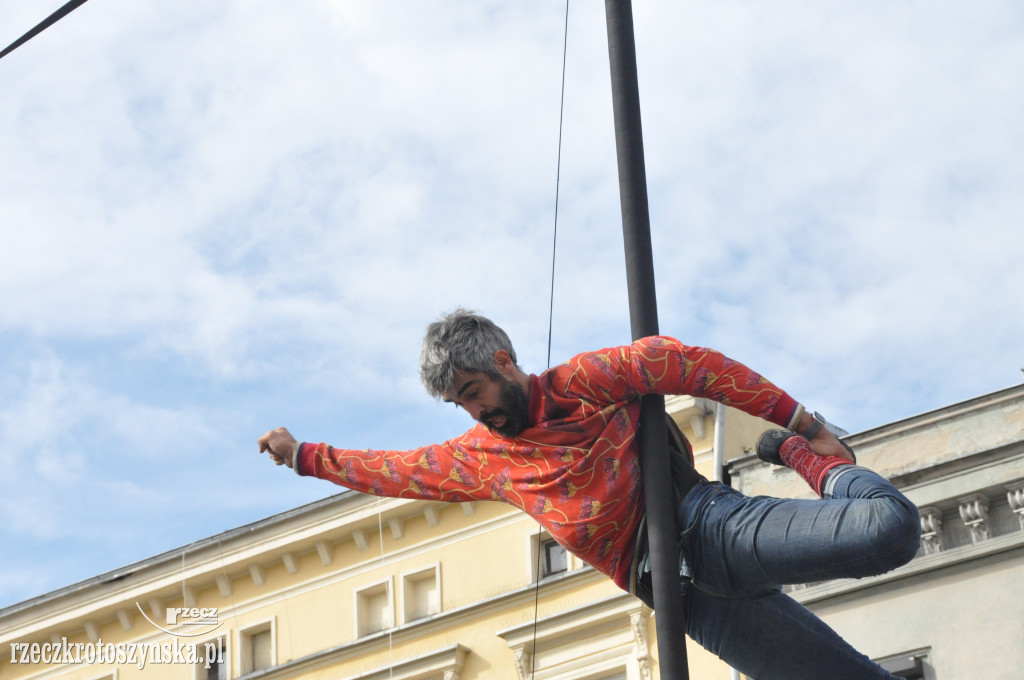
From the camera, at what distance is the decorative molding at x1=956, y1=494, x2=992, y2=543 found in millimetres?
15758

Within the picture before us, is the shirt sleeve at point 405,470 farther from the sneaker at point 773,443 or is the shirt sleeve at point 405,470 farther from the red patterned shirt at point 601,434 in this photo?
the sneaker at point 773,443

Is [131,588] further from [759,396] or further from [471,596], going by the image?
[759,396]

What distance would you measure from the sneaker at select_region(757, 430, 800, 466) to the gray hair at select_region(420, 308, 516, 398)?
2.69 feet

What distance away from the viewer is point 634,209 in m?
4.73

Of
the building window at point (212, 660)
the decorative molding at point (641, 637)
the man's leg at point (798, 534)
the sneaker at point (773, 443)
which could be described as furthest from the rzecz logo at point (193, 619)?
the man's leg at point (798, 534)

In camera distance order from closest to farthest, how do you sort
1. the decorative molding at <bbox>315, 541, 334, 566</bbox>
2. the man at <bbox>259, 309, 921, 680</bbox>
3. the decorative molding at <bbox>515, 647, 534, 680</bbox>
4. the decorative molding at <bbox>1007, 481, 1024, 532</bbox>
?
the man at <bbox>259, 309, 921, 680</bbox> → the decorative molding at <bbox>1007, 481, 1024, 532</bbox> → the decorative molding at <bbox>515, 647, 534, 680</bbox> → the decorative molding at <bbox>315, 541, 334, 566</bbox>

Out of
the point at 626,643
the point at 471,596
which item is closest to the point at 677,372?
the point at 626,643

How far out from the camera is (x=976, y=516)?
51.8 feet

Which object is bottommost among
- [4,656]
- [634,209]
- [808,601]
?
[634,209]

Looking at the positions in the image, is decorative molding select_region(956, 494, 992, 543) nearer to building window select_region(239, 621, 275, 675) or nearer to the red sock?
building window select_region(239, 621, 275, 675)

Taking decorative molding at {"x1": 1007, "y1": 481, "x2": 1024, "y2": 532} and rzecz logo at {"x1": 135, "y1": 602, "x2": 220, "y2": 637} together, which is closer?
decorative molding at {"x1": 1007, "y1": 481, "x2": 1024, "y2": 532}

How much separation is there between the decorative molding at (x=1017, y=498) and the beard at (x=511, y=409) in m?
11.8

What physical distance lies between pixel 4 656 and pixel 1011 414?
51.6ft

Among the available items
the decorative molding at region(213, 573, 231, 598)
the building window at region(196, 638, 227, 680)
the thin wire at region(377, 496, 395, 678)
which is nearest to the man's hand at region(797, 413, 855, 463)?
the thin wire at region(377, 496, 395, 678)
